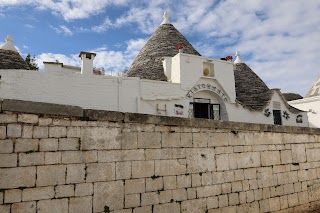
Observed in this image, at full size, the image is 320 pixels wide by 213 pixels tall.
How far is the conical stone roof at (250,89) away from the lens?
16234 millimetres

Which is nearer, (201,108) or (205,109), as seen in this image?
(201,108)

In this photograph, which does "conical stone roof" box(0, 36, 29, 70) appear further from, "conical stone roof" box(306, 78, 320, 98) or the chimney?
"conical stone roof" box(306, 78, 320, 98)

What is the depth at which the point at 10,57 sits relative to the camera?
1209 cm

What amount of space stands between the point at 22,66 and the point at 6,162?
9767mm

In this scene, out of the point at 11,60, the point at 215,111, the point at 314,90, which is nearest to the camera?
the point at 11,60

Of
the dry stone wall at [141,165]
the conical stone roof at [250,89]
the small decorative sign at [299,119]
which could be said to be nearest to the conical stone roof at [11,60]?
the dry stone wall at [141,165]

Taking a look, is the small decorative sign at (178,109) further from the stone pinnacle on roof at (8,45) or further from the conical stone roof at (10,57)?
the stone pinnacle on roof at (8,45)

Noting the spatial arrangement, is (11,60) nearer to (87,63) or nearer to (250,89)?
(87,63)

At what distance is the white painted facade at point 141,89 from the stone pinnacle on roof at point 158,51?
767 millimetres

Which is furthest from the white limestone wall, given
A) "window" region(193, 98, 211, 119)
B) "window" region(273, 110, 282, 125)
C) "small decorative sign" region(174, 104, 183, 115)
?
"small decorative sign" region(174, 104, 183, 115)

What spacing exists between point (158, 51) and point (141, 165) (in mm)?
12120

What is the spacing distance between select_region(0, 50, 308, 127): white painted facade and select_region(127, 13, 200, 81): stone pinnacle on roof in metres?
0.77

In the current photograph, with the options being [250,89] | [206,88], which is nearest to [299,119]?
[250,89]

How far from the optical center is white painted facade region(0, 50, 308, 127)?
10203 mm
